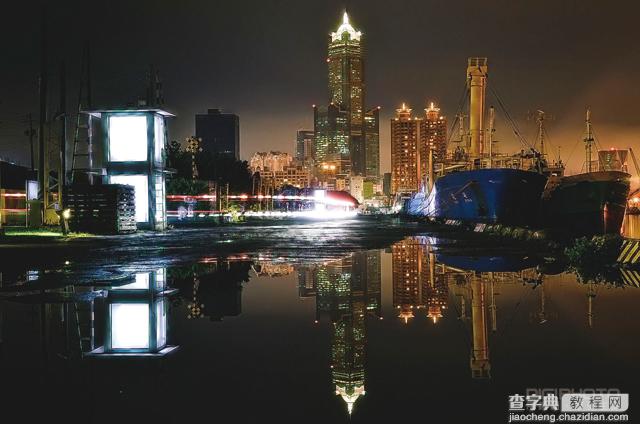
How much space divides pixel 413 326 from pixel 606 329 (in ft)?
8.13

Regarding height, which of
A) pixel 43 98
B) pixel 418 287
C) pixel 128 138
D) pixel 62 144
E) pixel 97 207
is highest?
pixel 43 98

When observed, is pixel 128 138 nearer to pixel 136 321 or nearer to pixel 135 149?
pixel 135 149

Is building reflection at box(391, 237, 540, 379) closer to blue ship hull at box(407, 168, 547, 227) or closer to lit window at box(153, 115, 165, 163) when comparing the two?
lit window at box(153, 115, 165, 163)

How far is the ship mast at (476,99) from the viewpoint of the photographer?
2357 inches

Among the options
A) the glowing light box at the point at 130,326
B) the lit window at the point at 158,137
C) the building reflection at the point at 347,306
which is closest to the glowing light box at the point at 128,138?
the lit window at the point at 158,137

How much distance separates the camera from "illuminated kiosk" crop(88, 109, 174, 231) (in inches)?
1319

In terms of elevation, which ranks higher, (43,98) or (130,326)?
(43,98)

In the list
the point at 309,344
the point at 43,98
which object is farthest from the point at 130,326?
the point at 43,98

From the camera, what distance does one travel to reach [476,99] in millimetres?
61531

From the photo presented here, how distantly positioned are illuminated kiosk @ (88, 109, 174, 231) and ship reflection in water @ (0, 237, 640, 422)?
21725 mm

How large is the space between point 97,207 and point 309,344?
1029 inches

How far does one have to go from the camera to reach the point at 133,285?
445 inches

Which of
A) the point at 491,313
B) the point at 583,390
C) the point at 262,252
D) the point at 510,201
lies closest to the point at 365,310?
the point at 491,313

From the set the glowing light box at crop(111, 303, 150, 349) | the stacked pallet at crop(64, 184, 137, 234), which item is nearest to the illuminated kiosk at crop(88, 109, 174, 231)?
the stacked pallet at crop(64, 184, 137, 234)
